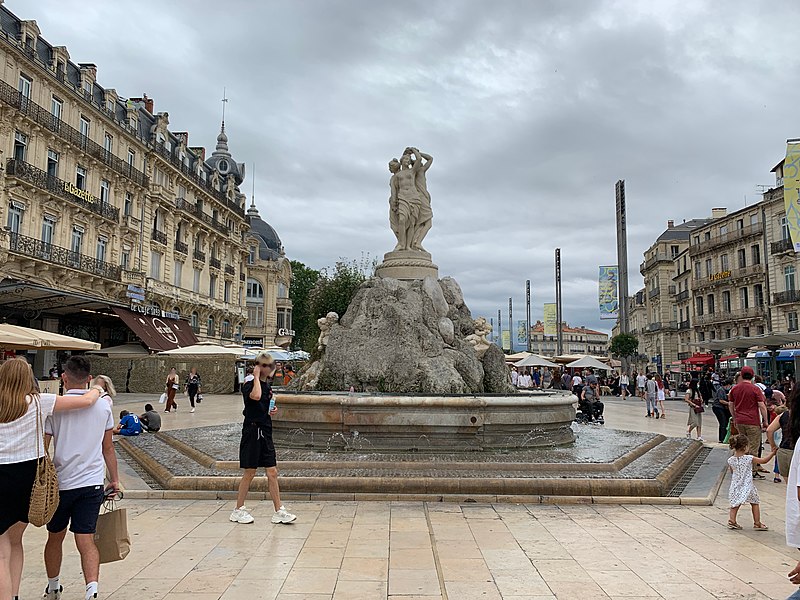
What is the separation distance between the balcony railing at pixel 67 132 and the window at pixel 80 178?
2.91 ft

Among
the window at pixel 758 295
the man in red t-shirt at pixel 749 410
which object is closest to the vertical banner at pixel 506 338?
the window at pixel 758 295

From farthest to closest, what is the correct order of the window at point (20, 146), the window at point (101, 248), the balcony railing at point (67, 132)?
the window at point (101, 248) < the window at point (20, 146) < the balcony railing at point (67, 132)

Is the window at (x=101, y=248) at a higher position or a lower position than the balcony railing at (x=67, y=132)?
lower

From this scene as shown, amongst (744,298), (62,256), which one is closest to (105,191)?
(62,256)

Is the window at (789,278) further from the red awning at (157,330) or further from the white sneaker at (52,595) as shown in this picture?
the white sneaker at (52,595)

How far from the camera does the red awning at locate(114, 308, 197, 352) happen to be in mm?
29766

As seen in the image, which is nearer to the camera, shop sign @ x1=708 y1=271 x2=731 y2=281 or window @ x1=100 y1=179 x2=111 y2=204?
window @ x1=100 y1=179 x2=111 y2=204

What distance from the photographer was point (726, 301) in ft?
142

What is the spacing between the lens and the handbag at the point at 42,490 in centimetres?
338

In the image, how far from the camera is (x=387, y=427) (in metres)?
8.74

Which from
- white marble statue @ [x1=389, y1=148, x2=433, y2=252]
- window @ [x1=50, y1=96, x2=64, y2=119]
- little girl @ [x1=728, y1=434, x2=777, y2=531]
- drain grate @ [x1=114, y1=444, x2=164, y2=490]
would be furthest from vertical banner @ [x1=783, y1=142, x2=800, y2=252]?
window @ [x1=50, y1=96, x2=64, y2=119]

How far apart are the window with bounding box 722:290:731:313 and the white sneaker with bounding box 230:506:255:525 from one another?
4468 centimetres

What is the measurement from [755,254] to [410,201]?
34.1 meters

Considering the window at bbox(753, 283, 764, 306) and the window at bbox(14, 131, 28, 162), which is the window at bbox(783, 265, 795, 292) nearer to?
the window at bbox(753, 283, 764, 306)
